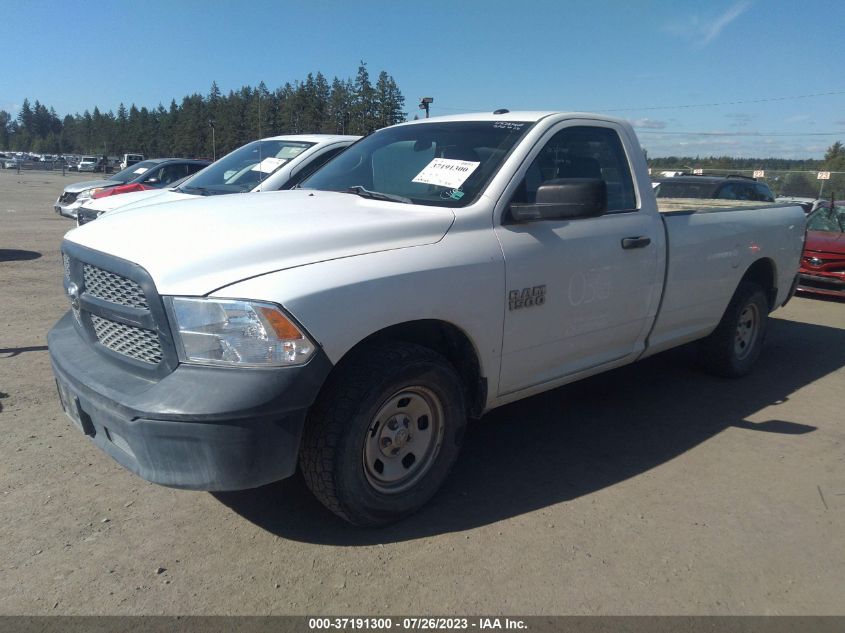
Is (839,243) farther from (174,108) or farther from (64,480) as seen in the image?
(174,108)

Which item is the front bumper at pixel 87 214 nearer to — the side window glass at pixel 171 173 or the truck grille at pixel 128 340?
the side window glass at pixel 171 173

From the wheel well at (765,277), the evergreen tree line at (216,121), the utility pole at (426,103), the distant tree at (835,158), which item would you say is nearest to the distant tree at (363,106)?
the evergreen tree line at (216,121)

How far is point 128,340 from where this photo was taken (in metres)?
2.98

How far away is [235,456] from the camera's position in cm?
265

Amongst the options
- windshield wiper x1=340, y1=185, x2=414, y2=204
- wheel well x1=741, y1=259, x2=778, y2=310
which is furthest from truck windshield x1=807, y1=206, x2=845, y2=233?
windshield wiper x1=340, y1=185, x2=414, y2=204

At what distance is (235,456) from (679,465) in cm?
274

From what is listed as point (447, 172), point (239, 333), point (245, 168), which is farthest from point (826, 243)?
point (239, 333)

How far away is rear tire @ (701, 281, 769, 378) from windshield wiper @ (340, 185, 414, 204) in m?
3.18

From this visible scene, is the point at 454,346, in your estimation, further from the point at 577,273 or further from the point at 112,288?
the point at 112,288

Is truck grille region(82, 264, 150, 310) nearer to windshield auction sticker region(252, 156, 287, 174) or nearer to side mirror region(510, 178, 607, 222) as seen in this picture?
side mirror region(510, 178, 607, 222)

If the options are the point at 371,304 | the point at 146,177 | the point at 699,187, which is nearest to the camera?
the point at 371,304

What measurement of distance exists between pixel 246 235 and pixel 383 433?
1.10 meters

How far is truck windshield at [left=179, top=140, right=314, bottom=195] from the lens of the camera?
7605 mm

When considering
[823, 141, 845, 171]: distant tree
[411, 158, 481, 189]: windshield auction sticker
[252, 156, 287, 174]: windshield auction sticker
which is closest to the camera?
[411, 158, 481, 189]: windshield auction sticker
